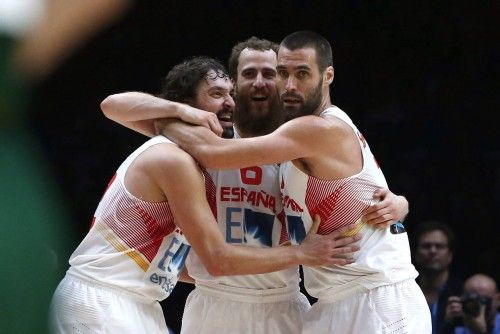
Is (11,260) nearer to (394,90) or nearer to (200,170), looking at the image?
(200,170)

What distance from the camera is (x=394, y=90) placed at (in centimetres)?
891

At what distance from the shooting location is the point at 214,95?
460cm

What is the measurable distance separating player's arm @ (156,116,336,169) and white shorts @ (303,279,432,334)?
0.74 metres

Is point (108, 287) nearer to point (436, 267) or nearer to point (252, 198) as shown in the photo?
point (252, 198)

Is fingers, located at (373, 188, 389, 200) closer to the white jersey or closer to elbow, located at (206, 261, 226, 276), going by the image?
the white jersey

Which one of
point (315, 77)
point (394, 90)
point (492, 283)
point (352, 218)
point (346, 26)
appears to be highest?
point (346, 26)

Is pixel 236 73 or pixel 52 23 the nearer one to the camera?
pixel 52 23

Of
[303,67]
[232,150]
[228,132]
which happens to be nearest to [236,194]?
[228,132]

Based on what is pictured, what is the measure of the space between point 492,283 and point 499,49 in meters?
2.93

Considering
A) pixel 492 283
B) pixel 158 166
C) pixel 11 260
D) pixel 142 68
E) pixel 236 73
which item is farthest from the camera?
pixel 142 68

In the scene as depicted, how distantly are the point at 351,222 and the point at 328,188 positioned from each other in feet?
0.66

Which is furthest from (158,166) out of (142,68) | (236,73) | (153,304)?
(142,68)

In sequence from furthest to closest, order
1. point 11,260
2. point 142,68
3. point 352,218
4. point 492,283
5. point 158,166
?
point 142,68 < point 492,283 < point 352,218 < point 158,166 < point 11,260

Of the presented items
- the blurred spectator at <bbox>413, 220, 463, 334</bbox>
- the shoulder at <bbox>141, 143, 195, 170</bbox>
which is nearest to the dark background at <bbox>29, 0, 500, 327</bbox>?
the blurred spectator at <bbox>413, 220, 463, 334</bbox>
